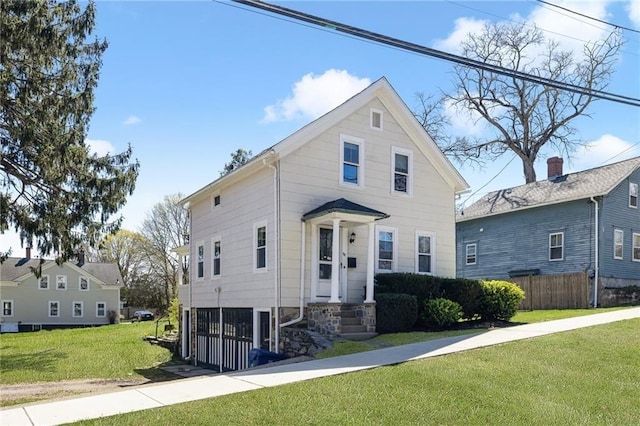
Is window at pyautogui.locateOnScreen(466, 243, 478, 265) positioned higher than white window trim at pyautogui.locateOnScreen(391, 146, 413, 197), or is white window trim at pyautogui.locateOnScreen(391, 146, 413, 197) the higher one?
white window trim at pyautogui.locateOnScreen(391, 146, 413, 197)

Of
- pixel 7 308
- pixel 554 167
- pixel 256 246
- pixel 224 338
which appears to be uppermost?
pixel 554 167

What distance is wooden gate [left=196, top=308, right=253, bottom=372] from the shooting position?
15.7 m

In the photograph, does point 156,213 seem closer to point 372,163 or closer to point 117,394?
point 372,163

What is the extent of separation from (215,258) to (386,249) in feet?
18.8

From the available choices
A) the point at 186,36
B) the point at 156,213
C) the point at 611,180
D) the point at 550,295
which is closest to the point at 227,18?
the point at 186,36

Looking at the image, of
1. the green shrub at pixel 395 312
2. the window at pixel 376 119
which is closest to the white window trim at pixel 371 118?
the window at pixel 376 119

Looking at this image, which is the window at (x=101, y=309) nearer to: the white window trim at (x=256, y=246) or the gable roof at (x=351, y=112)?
the gable roof at (x=351, y=112)

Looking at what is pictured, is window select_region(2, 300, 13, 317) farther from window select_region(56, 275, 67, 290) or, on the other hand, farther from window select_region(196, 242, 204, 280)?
window select_region(196, 242, 204, 280)

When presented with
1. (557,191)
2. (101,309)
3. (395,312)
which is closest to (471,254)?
(557,191)

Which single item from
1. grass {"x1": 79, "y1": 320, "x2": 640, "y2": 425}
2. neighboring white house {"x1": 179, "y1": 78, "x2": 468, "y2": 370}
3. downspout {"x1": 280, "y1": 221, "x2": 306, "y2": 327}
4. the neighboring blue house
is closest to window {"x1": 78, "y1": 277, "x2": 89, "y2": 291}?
neighboring white house {"x1": 179, "y1": 78, "x2": 468, "y2": 370}

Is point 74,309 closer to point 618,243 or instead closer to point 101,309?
Result: point 101,309

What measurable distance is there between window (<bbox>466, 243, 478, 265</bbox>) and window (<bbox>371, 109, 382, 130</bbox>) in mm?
14114

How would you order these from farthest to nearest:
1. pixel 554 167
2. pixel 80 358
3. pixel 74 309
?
pixel 74 309
pixel 554 167
pixel 80 358

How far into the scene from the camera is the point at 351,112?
51.0 ft
